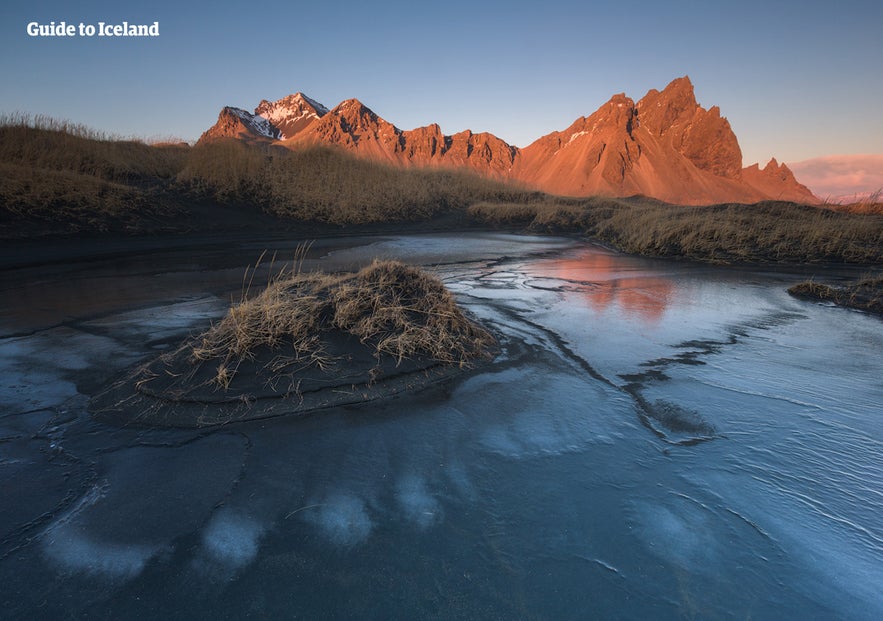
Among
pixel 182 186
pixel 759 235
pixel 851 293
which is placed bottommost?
pixel 851 293

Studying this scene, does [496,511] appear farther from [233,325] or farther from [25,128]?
[25,128]

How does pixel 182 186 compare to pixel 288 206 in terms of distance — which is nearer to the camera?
pixel 182 186

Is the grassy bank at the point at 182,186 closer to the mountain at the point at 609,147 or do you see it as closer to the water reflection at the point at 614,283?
the water reflection at the point at 614,283

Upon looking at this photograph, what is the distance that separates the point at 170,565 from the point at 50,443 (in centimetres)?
162

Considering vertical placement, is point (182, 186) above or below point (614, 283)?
above

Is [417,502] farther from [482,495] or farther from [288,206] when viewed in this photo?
[288,206]

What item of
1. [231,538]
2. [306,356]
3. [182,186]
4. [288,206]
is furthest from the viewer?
[288,206]

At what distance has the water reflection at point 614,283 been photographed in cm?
662

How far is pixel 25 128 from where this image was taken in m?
13.7

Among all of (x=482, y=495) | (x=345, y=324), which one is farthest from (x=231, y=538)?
(x=345, y=324)

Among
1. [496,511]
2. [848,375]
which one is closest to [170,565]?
[496,511]

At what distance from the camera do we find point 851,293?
7418mm

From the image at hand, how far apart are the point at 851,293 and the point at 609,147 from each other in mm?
87469

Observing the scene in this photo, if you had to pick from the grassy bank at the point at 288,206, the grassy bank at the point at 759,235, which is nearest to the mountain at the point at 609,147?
the grassy bank at the point at 288,206
